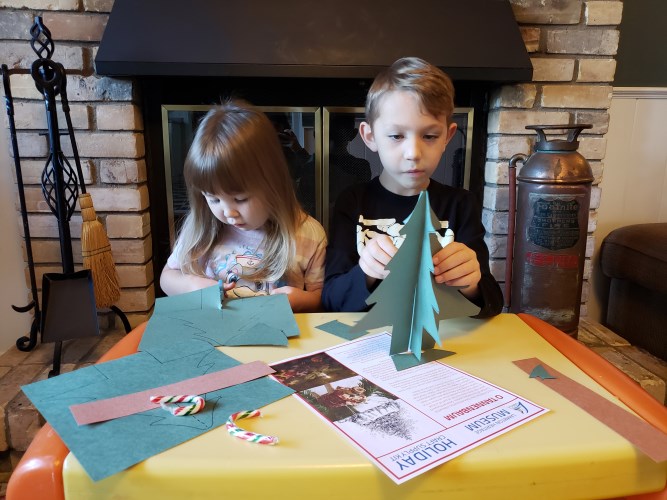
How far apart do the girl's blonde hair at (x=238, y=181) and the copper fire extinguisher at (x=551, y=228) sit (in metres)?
0.61

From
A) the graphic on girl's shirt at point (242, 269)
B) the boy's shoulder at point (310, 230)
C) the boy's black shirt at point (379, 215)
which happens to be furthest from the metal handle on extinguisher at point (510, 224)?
the graphic on girl's shirt at point (242, 269)

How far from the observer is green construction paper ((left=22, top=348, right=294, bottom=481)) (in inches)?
17.8

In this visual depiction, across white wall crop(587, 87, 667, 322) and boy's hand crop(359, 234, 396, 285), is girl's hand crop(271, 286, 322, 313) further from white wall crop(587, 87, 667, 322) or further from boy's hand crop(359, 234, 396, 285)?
→ white wall crop(587, 87, 667, 322)

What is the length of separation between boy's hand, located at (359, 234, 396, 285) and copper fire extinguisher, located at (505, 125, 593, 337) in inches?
27.4

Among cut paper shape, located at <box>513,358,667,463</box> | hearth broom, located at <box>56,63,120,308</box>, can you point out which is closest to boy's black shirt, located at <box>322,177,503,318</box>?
cut paper shape, located at <box>513,358,667,463</box>

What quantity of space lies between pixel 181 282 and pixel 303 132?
2.05ft

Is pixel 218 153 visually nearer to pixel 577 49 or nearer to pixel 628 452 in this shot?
pixel 628 452

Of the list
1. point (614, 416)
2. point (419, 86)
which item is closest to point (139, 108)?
point (419, 86)

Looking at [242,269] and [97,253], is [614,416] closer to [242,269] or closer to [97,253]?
[242,269]

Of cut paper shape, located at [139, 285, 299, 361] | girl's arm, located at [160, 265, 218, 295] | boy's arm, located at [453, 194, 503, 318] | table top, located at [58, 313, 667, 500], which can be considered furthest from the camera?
girl's arm, located at [160, 265, 218, 295]

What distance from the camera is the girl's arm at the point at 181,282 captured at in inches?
41.8

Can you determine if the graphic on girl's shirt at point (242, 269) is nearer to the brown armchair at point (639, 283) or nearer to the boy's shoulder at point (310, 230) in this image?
the boy's shoulder at point (310, 230)

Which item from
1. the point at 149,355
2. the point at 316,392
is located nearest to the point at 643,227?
the point at 316,392

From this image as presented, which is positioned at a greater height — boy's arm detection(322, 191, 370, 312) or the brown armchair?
boy's arm detection(322, 191, 370, 312)
